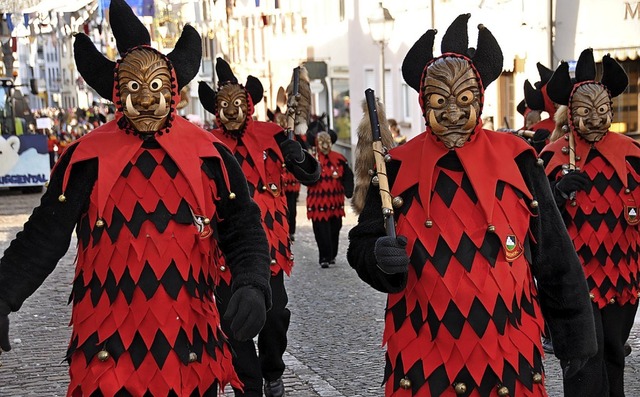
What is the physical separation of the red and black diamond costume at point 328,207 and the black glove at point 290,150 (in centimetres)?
669

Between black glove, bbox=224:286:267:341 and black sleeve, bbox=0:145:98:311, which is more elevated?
black sleeve, bbox=0:145:98:311

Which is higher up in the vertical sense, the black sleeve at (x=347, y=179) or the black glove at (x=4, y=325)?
the black glove at (x=4, y=325)

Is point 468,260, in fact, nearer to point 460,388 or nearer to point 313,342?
point 460,388

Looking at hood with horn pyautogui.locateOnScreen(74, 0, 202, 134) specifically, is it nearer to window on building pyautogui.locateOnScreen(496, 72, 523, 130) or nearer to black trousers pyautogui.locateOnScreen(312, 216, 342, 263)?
black trousers pyautogui.locateOnScreen(312, 216, 342, 263)

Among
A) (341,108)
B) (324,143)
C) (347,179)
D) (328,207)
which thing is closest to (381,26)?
(324,143)

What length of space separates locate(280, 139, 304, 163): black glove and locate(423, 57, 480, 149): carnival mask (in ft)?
12.0

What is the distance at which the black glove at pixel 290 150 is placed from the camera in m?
8.19

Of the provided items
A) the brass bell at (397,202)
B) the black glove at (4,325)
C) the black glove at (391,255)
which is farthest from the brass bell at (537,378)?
the black glove at (4,325)

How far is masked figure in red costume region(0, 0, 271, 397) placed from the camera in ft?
14.6

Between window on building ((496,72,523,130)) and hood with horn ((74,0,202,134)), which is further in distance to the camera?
window on building ((496,72,523,130))

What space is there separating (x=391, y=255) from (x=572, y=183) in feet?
8.97

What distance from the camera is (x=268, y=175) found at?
788 cm

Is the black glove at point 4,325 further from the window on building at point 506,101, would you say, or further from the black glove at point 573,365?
the window on building at point 506,101

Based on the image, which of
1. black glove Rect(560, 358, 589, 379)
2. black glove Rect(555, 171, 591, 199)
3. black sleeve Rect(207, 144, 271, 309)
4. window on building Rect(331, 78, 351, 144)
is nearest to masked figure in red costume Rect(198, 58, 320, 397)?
black glove Rect(555, 171, 591, 199)
